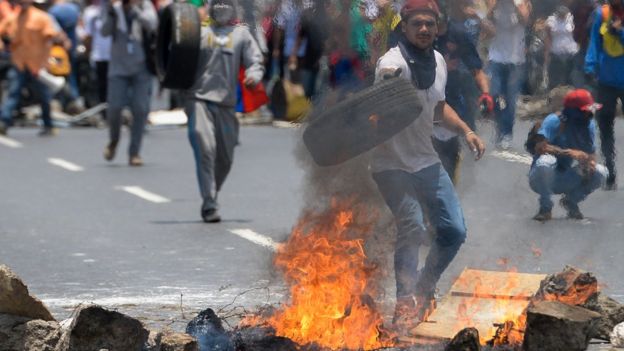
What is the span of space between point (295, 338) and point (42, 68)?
50.8 ft

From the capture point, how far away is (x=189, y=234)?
12.8 meters

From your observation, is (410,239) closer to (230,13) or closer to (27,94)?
(230,13)

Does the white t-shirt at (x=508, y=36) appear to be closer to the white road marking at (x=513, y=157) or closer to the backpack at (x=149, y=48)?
the white road marking at (x=513, y=157)

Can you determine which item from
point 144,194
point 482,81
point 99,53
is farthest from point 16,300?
point 99,53

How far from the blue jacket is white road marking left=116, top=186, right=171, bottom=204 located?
5.42 meters

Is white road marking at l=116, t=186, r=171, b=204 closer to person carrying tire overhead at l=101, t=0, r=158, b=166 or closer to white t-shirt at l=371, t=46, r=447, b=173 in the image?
person carrying tire overhead at l=101, t=0, r=158, b=166

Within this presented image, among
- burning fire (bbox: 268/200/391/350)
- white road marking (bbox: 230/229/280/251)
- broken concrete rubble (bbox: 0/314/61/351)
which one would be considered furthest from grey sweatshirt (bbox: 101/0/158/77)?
broken concrete rubble (bbox: 0/314/61/351)

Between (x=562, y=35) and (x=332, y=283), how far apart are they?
6.84ft

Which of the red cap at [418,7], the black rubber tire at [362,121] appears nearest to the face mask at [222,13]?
the red cap at [418,7]

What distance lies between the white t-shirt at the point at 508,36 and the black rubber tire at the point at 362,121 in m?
0.85

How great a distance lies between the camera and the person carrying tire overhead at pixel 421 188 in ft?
27.0

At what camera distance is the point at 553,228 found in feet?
32.3

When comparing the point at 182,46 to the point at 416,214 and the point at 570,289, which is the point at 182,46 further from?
the point at 570,289

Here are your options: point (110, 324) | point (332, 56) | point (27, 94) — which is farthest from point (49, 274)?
point (27, 94)
